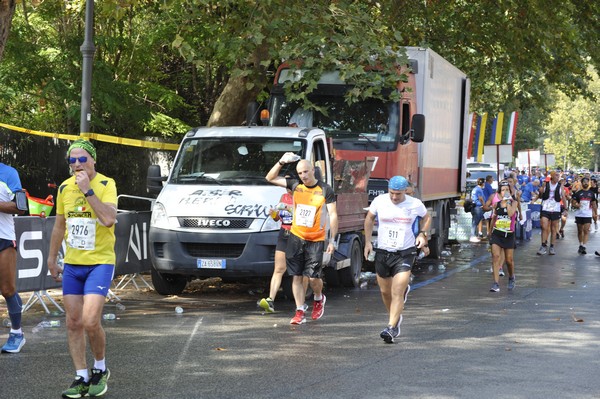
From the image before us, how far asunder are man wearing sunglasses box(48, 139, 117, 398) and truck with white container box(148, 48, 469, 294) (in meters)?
5.62

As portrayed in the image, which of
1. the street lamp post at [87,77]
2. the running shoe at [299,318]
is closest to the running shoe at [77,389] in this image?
the running shoe at [299,318]

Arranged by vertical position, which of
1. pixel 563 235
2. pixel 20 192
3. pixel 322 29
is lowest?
pixel 563 235

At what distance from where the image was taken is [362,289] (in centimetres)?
1521

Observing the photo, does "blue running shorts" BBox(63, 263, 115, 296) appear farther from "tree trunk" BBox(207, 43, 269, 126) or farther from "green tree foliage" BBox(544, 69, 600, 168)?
"green tree foliage" BBox(544, 69, 600, 168)

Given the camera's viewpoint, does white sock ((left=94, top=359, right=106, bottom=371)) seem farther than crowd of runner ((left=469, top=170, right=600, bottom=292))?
No

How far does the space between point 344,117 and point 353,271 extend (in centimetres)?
304

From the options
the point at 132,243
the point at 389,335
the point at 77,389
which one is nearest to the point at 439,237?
the point at 132,243

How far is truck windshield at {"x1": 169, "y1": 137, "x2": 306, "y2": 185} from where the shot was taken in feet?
45.5

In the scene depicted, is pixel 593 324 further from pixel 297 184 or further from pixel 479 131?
pixel 479 131

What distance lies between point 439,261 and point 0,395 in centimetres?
1473

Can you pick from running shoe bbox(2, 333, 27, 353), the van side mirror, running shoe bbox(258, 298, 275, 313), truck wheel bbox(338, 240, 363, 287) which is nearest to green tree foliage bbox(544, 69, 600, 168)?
the van side mirror

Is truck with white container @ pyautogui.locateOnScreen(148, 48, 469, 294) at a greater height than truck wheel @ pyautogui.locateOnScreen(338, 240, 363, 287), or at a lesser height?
greater

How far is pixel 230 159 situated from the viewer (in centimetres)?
1409

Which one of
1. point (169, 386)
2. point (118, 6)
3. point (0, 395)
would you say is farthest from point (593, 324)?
point (118, 6)
